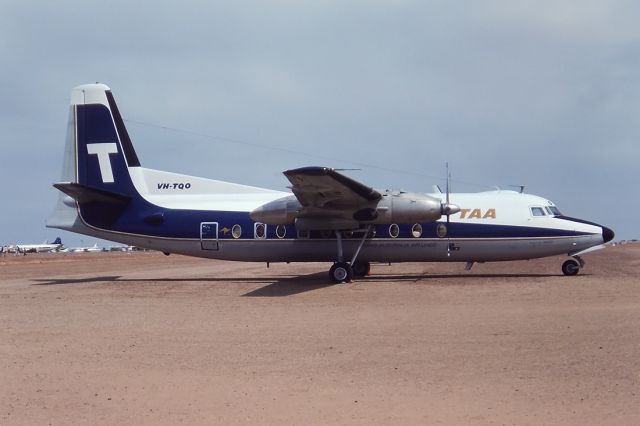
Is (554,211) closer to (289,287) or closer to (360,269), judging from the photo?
(360,269)

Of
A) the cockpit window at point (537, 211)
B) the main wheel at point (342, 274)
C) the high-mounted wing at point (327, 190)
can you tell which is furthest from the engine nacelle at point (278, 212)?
the cockpit window at point (537, 211)

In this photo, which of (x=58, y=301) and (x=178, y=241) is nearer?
(x=58, y=301)

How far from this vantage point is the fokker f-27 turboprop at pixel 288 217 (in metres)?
20.7

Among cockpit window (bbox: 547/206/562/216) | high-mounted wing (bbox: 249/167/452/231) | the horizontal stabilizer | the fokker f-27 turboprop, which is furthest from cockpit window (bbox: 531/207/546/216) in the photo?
the horizontal stabilizer

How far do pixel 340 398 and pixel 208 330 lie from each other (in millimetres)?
4960

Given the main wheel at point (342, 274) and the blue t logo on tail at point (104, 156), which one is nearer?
the main wheel at point (342, 274)

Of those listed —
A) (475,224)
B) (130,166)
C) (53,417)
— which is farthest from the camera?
(130,166)

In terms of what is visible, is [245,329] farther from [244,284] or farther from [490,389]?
[244,284]

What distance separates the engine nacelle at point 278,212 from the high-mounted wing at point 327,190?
0.36m

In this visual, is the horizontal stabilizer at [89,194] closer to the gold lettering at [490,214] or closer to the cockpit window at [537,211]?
the gold lettering at [490,214]

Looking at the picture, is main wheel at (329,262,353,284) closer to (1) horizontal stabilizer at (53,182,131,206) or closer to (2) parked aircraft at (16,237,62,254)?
(1) horizontal stabilizer at (53,182,131,206)

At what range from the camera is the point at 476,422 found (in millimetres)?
5656

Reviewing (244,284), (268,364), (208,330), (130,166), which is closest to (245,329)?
(208,330)

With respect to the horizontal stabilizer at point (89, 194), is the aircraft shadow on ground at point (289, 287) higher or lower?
lower
